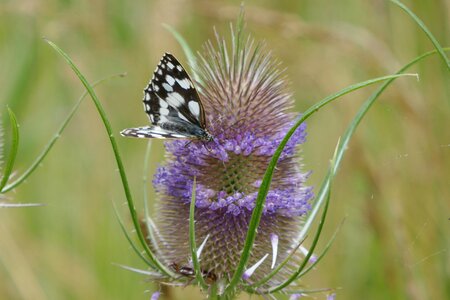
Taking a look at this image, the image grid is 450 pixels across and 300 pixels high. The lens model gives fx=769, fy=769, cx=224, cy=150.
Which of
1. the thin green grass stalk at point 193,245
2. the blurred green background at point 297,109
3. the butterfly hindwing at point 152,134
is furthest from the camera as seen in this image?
the blurred green background at point 297,109

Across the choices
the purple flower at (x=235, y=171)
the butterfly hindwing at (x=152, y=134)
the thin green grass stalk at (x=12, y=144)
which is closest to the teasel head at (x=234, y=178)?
the purple flower at (x=235, y=171)

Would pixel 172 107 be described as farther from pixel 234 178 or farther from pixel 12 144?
pixel 12 144

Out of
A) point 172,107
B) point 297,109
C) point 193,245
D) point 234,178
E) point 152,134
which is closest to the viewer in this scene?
point 193,245

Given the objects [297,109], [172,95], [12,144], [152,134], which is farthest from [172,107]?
[297,109]

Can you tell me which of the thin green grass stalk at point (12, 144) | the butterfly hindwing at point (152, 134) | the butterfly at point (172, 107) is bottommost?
the thin green grass stalk at point (12, 144)

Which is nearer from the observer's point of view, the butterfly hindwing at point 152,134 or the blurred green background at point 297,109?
the butterfly hindwing at point 152,134

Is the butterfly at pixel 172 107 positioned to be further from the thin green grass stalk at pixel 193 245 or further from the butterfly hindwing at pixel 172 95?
the thin green grass stalk at pixel 193 245

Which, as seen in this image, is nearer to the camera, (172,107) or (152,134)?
(152,134)

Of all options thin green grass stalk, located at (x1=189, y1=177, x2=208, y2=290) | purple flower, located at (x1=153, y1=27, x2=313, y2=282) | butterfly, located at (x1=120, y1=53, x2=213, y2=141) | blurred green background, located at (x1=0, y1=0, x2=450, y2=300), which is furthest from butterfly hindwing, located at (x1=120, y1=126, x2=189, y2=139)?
blurred green background, located at (x1=0, y1=0, x2=450, y2=300)
